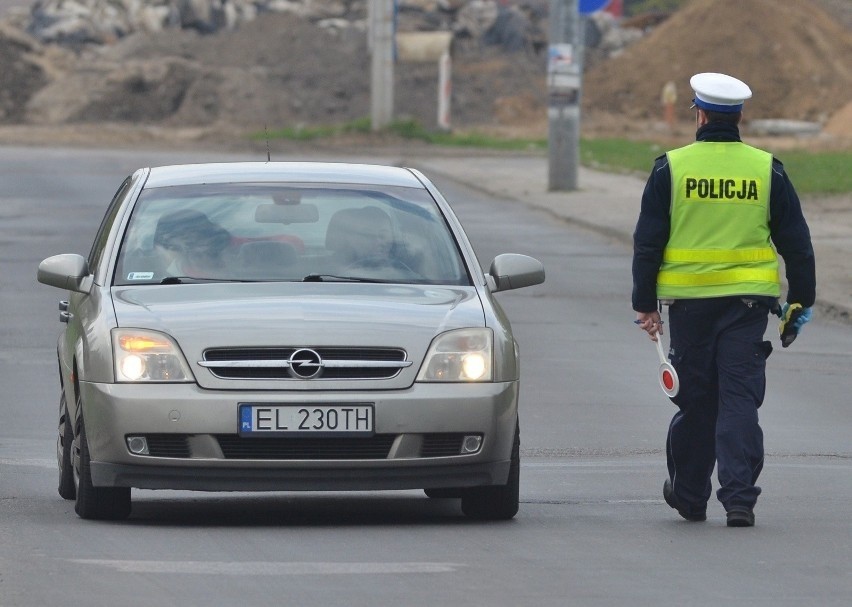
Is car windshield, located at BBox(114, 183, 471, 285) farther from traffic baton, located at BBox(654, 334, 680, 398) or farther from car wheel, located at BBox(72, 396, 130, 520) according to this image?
traffic baton, located at BBox(654, 334, 680, 398)

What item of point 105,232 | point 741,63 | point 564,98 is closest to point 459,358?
point 105,232

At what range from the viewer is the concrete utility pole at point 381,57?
55656 millimetres

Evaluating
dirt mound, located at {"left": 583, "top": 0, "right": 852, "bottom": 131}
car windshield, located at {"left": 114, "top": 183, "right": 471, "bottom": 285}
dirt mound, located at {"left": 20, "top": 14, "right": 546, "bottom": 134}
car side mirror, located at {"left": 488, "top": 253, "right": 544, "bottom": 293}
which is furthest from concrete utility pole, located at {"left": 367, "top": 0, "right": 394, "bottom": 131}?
car side mirror, located at {"left": 488, "top": 253, "right": 544, "bottom": 293}

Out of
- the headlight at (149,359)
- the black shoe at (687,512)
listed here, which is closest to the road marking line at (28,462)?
the headlight at (149,359)

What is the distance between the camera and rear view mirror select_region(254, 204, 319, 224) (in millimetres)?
8859

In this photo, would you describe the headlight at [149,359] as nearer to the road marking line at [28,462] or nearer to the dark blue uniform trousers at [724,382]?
the dark blue uniform trousers at [724,382]

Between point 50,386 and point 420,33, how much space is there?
62.0 meters

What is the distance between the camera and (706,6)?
2817 inches

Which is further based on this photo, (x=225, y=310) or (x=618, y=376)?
(x=618, y=376)

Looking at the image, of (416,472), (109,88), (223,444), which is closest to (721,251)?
(416,472)

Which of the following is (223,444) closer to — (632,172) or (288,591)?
(288,591)

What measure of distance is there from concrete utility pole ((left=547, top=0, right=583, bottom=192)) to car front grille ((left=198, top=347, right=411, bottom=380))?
1006 inches

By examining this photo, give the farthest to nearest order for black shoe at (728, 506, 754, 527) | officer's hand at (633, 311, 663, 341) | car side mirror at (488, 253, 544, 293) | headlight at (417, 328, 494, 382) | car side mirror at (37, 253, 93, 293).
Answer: car side mirror at (488, 253, 544, 293) < car side mirror at (37, 253, 93, 293) < officer's hand at (633, 311, 663, 341) < black shoe at (728, 506, 754, 527) < headlight at (417, 328, 494, 382)

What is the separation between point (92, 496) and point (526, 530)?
5.35 feet
